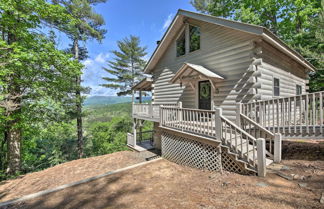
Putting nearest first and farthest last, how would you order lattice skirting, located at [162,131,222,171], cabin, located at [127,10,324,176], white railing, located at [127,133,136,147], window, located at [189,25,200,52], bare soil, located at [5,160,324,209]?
bare soil, located at [5,160,324,209] < cabin, located at [127,10,324,176] < lattice skirting, located at [162,131,222,171] < window, located at [189,25,200,52] < white railing, located at [127,133,136,147]

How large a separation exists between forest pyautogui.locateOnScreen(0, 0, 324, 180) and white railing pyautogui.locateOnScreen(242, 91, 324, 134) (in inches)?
366

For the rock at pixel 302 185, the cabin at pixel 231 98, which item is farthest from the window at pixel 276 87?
the rock at pixel 302 185

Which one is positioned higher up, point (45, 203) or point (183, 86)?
point (183, 86)

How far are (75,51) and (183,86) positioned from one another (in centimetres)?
1305

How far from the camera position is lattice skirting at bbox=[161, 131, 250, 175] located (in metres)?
4.66

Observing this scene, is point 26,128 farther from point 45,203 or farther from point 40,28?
point 45,203

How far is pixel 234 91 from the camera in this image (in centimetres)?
632

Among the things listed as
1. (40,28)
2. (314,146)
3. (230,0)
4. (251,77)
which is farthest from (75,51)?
(314,146)

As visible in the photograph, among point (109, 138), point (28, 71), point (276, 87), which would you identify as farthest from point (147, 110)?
point (109, 138)

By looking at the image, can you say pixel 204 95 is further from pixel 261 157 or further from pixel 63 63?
pixel 63 63

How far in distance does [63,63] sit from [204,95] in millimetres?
7977

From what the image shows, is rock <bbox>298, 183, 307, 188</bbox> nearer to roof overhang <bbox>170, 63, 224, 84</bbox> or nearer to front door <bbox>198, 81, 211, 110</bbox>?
roof overhang <bbox>170, 63, 224, 84</bbox>

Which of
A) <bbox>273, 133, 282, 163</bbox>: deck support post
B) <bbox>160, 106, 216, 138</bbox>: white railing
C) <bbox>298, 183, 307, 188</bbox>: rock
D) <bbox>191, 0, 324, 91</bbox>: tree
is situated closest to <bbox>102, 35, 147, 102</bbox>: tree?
<bbox>191, 0, 324, 91</bbox>: tree

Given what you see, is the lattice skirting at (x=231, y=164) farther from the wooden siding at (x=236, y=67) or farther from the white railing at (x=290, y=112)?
the wooden siding at (x=236, y=67)
